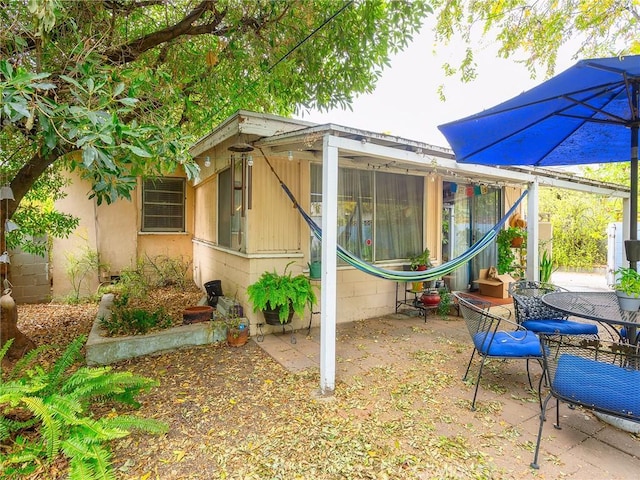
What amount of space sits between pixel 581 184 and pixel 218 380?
19.2ft

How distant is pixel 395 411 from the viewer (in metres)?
2.59

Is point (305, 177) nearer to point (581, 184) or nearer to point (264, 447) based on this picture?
point (264, 447)

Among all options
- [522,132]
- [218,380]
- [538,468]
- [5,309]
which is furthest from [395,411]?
[5,309]

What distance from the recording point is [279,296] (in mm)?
3850

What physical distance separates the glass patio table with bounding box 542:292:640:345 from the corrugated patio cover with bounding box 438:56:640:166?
1374 mm

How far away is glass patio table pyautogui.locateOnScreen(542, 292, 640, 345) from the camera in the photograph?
7.55 ft

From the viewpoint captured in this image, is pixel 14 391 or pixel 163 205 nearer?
pixel 14 391

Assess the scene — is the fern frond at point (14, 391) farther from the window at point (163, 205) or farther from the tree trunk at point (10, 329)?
the window at point (163, 205)

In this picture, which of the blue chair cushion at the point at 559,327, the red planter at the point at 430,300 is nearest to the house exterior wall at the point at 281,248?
the red planter at the point at 430,300

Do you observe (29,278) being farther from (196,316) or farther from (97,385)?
(97,385)

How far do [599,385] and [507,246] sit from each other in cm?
427

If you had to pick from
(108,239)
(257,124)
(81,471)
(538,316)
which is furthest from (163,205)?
(538,316)

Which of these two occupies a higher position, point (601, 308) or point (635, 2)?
point (635, 2)

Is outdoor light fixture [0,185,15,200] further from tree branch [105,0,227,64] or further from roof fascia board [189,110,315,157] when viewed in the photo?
roof fascia board [189,110,315,157]
